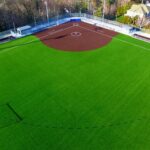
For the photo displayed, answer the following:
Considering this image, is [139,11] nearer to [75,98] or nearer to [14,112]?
[75,98]

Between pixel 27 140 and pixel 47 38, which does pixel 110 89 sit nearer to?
pixel 27 140

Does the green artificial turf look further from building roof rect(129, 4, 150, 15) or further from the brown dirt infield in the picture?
building roof rect(129, 4, 150, 15)

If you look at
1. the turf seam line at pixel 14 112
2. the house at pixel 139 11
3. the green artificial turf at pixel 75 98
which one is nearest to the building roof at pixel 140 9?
the house at pixel 139 11

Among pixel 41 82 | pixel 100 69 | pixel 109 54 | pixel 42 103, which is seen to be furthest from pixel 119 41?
pixel 42 103

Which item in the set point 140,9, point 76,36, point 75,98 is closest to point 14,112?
point 75,98

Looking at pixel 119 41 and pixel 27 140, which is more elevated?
pixel 119 41

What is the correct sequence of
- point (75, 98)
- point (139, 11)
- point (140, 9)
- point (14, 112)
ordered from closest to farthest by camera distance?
point (14, 112) → point (75, 98) → point (139, 11) → point (140, 9)

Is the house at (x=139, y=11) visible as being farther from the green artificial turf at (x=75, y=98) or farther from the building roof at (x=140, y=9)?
the green artificial turf at (x=75, y=98)

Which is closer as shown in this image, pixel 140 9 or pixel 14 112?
pixel 14 112
